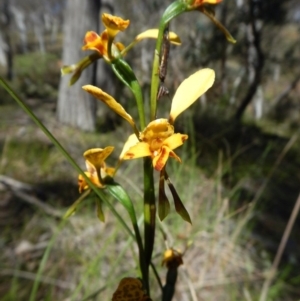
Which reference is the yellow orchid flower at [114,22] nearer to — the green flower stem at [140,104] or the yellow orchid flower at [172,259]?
the green flower stem at [140,104]

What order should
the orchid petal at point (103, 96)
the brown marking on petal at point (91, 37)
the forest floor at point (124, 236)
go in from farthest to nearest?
the forest floor at point (124, 236) < the brown marking on petal at point (91, 37) < the orchid petal at point (103, 96)

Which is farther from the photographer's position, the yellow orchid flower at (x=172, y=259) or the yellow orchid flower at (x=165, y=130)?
the yellow orchid flower at (x=172, y=259)

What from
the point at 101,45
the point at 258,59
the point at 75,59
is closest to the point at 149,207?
the point at 101,45

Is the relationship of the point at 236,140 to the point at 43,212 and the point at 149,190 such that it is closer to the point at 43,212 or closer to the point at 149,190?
the point at 43,212

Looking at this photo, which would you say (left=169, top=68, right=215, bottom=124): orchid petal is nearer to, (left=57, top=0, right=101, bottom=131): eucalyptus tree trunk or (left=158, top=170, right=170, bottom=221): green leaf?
(left=158, top=170, right=170, bottom=221): green leaf

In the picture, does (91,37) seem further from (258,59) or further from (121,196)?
(258,59)

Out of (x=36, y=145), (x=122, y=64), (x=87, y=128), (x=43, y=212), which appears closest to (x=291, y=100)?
(x=87, y=128)

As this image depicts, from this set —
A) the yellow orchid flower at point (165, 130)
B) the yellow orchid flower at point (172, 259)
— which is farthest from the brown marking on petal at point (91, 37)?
the yellow orchid flower at point (172, 259)
